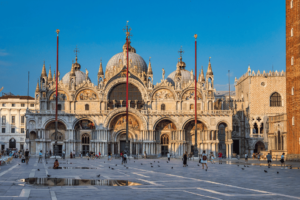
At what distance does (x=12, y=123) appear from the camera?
342 feet

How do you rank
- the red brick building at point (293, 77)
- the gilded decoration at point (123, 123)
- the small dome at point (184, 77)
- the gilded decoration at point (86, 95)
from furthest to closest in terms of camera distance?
the small dome at point (184, 77) → the gilded decoration at point (86, 95) → the gilded decoration at point (123, 123) → the red brick building at point (293, 77)

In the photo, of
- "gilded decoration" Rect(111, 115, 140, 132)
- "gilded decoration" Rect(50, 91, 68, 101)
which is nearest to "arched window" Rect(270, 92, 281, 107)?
"gilded decoration" Rect(111, 115, 140, 132)

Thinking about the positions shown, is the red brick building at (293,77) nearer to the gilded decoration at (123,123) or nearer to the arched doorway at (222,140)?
the arched doorway at (222,140)

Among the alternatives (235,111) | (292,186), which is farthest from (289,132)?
(292,186)

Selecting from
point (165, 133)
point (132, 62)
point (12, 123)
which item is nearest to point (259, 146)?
point (165, 133)

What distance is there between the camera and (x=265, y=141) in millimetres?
71500

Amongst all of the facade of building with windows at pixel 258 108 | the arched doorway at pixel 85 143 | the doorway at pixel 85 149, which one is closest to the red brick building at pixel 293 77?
the facade of building with windows at pixel 258 108

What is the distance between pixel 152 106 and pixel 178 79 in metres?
6.49

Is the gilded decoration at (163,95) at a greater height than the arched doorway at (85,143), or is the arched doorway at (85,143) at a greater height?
the gilded decoration at (163,95)

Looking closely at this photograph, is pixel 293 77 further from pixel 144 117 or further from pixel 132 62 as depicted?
pixel 132 62

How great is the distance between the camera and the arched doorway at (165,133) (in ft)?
225

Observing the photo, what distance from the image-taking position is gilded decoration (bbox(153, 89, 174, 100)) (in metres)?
70.1

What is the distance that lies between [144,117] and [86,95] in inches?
446

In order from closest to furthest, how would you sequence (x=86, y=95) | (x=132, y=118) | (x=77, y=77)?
1. (x=132, y=118)
2. (x=86, y=95)
3. (x=77, y=77)
